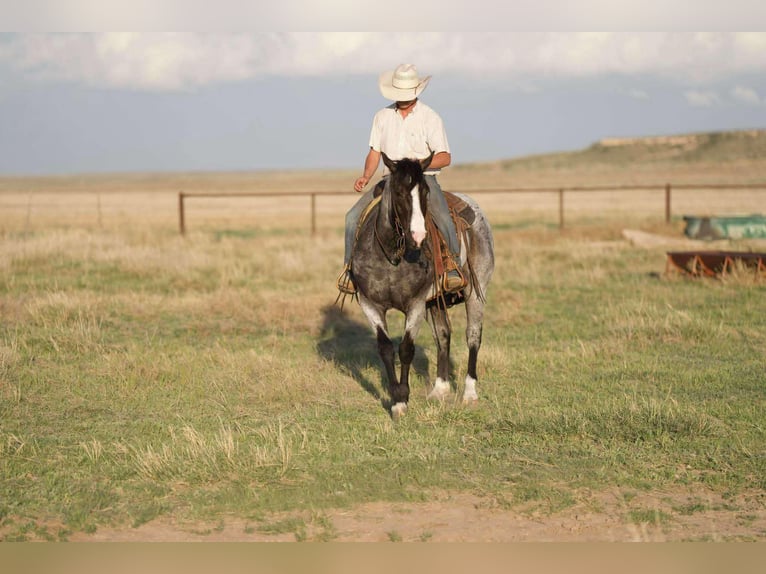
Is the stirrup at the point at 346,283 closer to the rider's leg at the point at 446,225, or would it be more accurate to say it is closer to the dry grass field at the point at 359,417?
the rider's leg at the point at 446,225

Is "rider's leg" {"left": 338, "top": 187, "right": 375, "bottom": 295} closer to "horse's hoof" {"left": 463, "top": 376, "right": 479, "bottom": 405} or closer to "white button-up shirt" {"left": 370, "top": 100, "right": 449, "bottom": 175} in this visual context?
"white button-up shirt" {"left": 370, "top": 100, "right": 449, "bottom": 175}

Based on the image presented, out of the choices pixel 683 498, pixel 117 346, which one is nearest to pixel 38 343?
pixel 117 346

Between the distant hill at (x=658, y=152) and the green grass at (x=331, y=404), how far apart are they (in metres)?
90.0

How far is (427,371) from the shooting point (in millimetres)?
9969

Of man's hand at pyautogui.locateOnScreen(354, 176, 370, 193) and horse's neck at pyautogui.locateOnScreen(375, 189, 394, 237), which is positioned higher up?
man's hand at pyautogui.locateOnScreen(354, 176, 370, 193)

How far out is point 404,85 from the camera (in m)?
7.65

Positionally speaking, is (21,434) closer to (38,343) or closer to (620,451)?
(38,343)

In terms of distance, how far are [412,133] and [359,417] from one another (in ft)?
8.00

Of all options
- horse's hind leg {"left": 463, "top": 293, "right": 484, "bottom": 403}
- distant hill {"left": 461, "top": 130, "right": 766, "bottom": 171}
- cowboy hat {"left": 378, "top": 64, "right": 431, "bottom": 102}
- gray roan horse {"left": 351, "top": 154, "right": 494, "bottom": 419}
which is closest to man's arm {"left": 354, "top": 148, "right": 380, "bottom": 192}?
gray roan horse {"left": 351, "top": 154, "right": 494, "bottom": 419}

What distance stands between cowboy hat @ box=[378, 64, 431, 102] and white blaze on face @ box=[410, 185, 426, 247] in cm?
105

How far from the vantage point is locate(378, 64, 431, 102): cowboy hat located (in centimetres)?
766

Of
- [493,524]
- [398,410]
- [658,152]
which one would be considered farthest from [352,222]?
[658,152]

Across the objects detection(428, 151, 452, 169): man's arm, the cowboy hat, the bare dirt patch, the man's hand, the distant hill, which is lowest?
the bare dirt patch

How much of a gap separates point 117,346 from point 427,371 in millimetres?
3725
